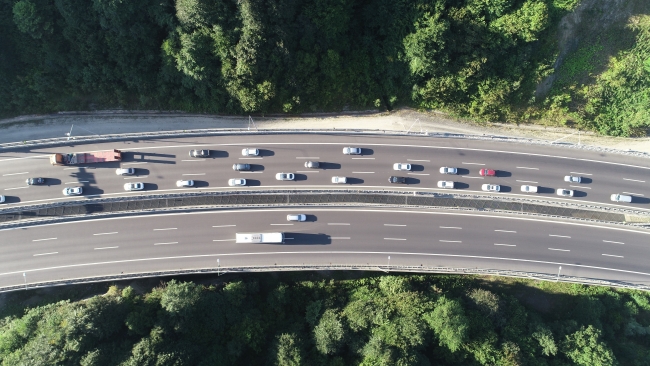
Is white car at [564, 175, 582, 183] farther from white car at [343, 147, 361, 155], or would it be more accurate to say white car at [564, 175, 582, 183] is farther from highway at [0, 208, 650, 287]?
white car at [343, 147, 361, 155]

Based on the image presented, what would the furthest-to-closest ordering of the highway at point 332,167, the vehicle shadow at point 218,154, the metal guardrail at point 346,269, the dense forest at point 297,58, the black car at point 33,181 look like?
the vehicle shadow at point 218,154, the highway at point 332,167, the black car at point 33,181, the dense forest at point 297,58, the metal guardrail at point 346,269

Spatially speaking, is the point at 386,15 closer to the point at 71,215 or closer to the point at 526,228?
the point at 526,228

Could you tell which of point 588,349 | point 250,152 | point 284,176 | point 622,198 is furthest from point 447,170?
point 588,349

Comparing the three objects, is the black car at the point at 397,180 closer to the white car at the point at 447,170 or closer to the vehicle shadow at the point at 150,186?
the white car at the point at 447,170

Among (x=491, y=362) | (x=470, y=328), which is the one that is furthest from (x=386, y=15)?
(x=491, y=362)

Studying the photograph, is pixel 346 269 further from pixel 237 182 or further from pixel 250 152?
pixel 250 152

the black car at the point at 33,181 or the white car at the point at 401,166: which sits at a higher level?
the white car at the point at 401,166

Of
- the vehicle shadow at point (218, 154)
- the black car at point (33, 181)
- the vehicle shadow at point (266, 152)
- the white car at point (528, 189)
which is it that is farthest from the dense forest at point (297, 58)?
the black car at point (33, 181)
